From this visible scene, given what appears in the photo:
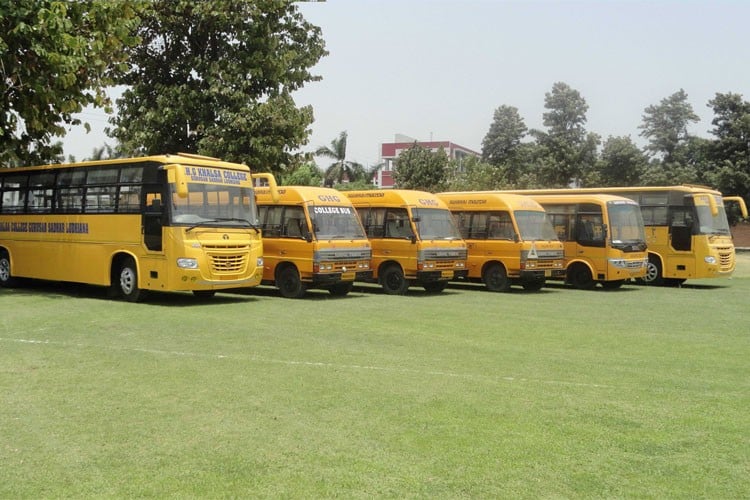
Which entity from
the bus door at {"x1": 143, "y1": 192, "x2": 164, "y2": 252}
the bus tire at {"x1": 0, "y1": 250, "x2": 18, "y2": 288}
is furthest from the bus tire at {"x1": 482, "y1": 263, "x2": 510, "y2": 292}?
the bus tire at {"x1": 0, "y1": 250, "x2": 18, "y2": 288}

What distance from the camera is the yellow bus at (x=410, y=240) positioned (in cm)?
1892

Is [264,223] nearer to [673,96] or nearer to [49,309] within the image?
[49,309]

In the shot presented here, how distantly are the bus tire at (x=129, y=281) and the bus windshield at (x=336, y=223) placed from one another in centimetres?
395

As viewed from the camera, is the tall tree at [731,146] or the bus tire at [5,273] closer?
the bus tire at [5,273]

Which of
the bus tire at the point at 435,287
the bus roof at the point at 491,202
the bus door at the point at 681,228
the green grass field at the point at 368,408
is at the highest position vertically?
the bus roof at the point at 491,202

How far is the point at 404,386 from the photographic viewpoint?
778 centimetres

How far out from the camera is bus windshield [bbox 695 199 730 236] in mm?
22734

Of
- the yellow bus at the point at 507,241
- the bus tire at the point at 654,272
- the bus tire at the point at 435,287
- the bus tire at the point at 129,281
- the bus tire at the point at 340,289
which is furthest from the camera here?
the bus tire at the point at 654,272

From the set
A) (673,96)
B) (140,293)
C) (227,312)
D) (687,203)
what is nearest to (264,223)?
(140,293)

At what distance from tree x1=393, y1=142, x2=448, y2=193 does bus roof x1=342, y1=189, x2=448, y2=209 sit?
27915 millimetres

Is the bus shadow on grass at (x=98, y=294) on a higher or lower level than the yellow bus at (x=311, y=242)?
lower

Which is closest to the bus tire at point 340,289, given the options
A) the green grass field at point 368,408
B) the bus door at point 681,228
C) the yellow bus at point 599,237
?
the green grass field at point 368,408

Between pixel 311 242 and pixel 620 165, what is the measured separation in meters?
43.1

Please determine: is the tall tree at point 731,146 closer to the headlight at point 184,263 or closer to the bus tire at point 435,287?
the bus tire at point 435,287
